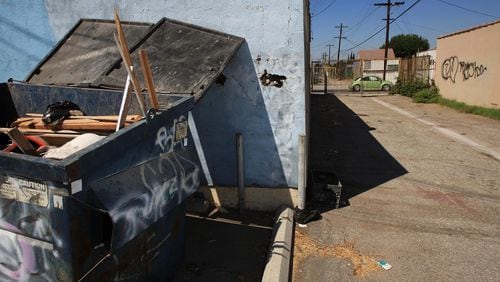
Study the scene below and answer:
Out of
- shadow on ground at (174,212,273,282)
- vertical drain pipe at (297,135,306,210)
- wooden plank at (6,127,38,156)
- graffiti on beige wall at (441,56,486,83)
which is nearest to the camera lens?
wooden plank at (6,127,38,156)

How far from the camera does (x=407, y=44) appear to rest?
76375 mm

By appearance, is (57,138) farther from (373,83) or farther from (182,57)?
(373,83)

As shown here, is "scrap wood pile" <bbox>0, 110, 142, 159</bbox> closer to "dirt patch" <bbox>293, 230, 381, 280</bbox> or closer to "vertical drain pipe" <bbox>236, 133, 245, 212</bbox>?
"vertical drain pipe" <bbox>236, 133, 245, 212</bbox>

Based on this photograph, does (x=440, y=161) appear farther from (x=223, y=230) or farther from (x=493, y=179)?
(x=223, y=230)

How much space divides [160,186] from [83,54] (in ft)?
9.43

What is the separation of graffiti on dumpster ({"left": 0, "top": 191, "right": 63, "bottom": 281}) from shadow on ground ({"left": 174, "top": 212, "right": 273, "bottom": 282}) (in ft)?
5.09

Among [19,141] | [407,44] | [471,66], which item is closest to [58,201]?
[19,141]

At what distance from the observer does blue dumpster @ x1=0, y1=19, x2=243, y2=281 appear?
6.95ft

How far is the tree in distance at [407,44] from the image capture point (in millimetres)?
75812

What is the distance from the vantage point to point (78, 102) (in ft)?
13.2

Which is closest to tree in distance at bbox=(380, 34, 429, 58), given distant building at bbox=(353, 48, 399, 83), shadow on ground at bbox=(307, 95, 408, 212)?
distant building at bbox=(353, 48, 399, 83)

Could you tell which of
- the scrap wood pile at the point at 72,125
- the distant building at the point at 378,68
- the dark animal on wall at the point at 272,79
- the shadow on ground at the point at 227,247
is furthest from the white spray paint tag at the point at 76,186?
the distant building at the point at 378,68

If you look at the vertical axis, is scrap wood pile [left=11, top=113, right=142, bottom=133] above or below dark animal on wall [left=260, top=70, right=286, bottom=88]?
below

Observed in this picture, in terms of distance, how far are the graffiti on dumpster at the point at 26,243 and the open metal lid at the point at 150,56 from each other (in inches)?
74.1
